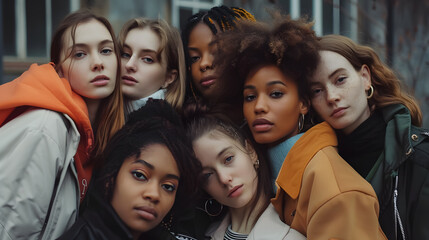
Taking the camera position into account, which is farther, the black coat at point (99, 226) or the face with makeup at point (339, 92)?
the face with makeup at point (339, 92)

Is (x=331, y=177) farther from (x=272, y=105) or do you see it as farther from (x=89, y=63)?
(x=89, y=63)

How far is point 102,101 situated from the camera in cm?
308

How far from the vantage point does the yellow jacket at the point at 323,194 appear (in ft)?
8.11

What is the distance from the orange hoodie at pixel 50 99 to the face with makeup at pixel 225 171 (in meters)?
0.64

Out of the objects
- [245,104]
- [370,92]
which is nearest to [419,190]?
[370,92]

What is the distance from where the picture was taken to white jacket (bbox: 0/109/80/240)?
2.50 meters

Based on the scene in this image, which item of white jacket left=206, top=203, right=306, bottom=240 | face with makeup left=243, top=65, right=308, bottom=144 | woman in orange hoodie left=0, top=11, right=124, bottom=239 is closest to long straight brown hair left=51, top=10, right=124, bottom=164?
woman in orange hoodie left=0, top=11, right=124, bottom=239

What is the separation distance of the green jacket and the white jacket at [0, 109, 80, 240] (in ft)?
5.50

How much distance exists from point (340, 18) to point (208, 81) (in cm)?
439

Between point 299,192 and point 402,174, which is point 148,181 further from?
point 402,174

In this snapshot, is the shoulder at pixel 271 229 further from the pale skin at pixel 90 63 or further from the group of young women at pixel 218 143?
the pale skin at pixel 90 63

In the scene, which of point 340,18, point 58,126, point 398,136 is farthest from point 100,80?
point 340,18

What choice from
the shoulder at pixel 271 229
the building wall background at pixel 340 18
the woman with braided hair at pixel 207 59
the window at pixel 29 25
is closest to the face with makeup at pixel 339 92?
the woman with braided hair at pixel 207 59

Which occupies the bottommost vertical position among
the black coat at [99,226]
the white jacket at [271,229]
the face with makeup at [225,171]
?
the white jacket at [271,229]
